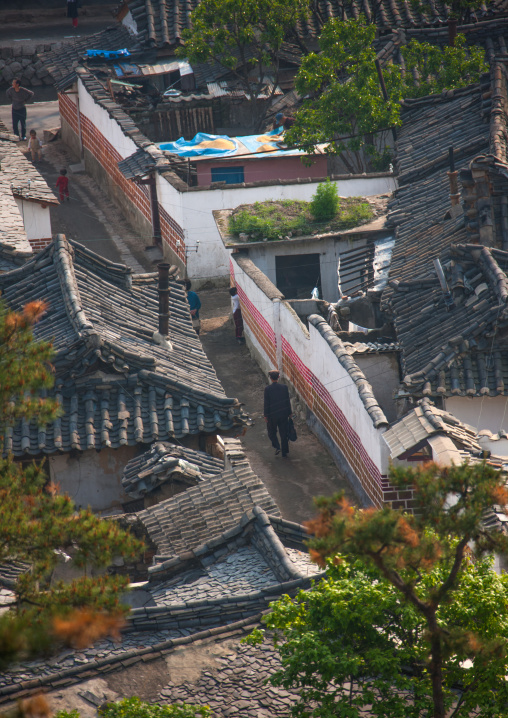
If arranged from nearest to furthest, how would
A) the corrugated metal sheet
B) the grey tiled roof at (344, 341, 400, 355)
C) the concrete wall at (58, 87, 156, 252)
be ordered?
the grey tiled roof at (344, 341, 400, 355) < the concrete wall at (58, 87, 156, 252) < the corrugated metal sheet

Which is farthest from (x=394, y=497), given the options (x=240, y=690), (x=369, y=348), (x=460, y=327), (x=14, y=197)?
(x=14, y=197)

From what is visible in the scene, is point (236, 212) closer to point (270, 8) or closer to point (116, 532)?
point (270, 8)

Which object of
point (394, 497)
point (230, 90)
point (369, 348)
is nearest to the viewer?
point (394, 497)

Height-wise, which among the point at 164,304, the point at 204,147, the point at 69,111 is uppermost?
A: the point at 69,111

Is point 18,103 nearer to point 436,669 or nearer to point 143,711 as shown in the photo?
point 143,711

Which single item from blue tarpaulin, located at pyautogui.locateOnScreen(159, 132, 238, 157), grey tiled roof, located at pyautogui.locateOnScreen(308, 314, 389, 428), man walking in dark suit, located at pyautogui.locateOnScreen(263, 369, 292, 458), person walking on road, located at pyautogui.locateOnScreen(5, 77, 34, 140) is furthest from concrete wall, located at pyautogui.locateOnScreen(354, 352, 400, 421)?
person walking on road, located at pyautogui.locateOnScreen(5, 77, 34, 140)

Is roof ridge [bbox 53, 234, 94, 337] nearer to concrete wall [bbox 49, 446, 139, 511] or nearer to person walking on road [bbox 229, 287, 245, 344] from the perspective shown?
concrete wall [bbox 49, 446, 139, 511]

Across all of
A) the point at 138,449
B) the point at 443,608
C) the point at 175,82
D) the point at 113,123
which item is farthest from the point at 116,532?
the point at 175,82
